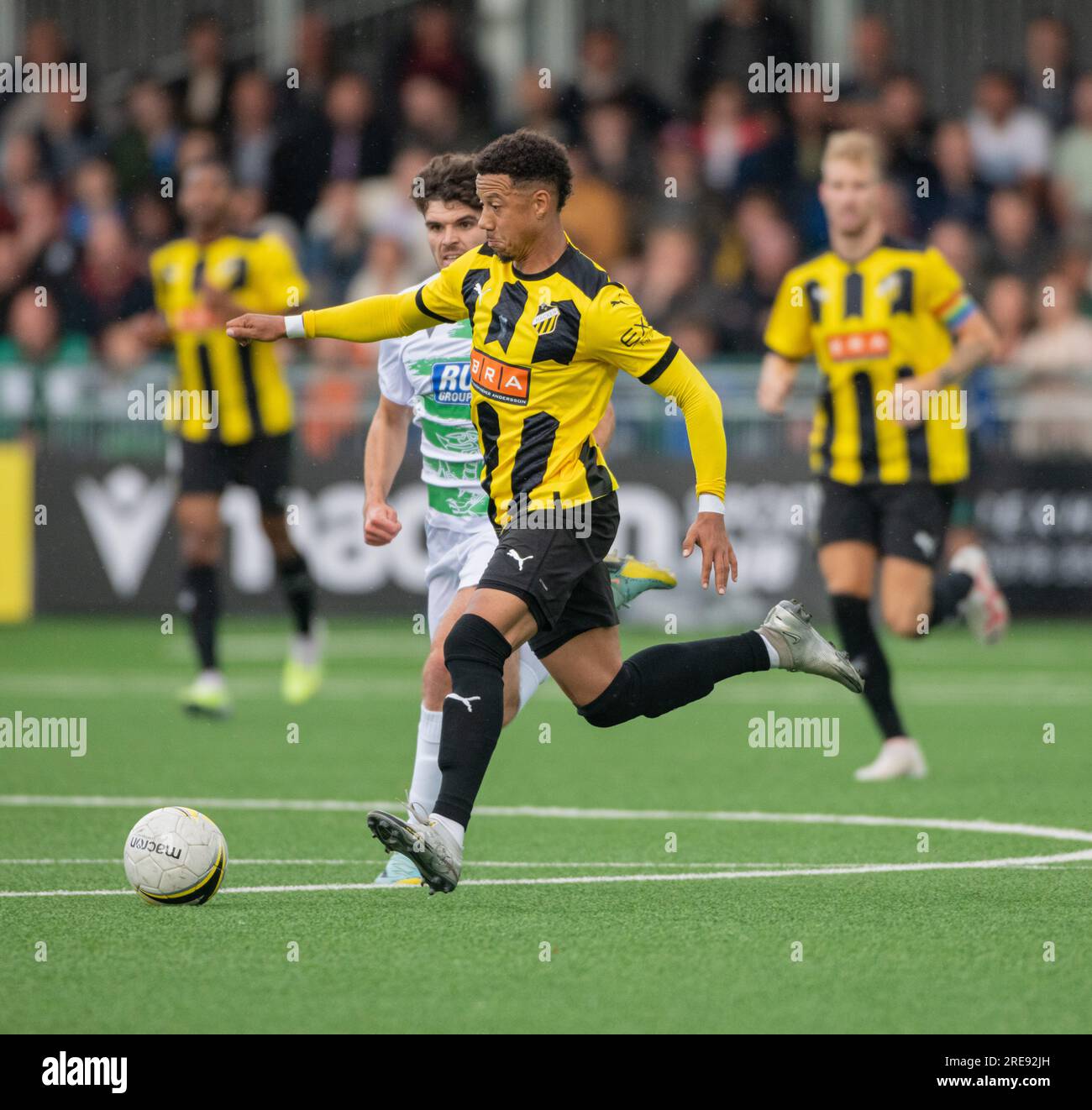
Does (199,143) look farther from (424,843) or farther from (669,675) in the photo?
(424,843)

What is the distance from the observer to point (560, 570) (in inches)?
229

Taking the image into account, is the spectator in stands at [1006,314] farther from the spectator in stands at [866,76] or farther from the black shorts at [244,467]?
the black shorts at [244,467]

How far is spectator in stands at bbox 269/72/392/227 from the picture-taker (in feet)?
59.0

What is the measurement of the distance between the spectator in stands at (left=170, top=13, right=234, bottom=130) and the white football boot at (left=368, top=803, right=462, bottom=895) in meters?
13.5

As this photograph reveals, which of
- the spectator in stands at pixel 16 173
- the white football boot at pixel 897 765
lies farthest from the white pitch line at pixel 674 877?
the spectator in stands at pixel 16 173

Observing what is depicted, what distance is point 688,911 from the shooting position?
5.73m

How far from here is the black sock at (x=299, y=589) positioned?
11805 mm

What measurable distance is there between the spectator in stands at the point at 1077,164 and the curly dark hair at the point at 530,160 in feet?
40.5

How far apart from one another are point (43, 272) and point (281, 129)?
229 cm

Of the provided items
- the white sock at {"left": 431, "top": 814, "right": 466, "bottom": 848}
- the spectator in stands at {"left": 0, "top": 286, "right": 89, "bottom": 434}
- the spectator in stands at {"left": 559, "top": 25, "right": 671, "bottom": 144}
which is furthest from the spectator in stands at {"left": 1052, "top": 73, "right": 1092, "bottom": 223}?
the white sock at {"left": 431, "top": 814, "right": 466, "bottom": 848}

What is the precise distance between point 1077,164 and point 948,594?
899 centimetres

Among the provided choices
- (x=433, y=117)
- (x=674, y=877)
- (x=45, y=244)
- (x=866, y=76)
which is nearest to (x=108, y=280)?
(x=45, y=244)
